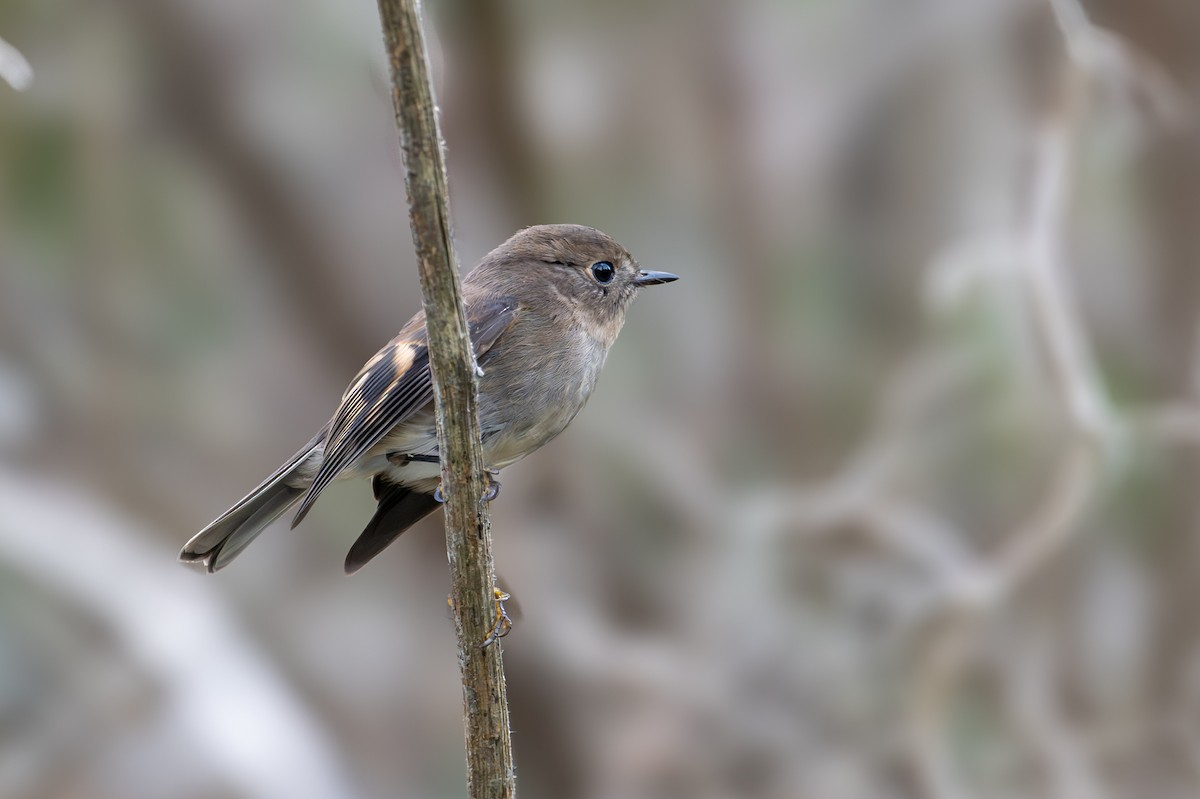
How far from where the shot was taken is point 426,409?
209cm

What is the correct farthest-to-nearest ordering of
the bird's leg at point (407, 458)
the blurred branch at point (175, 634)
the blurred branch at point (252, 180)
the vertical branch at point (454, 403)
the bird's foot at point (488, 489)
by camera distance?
1. the blurred branch at point (252, 180)
2. the blurred branch at point (175, 634)
3. the bird's leg at point (407, 458)
4. the bird's foot at point (488, 489)
5. the vertical branch at point (454, 403)

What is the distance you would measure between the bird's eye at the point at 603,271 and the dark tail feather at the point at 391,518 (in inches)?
25.7

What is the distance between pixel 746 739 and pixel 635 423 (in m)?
1.29

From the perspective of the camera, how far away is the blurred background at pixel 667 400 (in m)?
3.90

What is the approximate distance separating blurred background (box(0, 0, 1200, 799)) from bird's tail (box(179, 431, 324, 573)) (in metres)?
1.89

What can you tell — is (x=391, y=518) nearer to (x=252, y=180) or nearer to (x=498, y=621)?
(x=498, y=621)

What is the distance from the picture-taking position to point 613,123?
13.8ft

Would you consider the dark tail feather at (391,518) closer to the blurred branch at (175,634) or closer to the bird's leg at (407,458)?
the bird's leg at (407,458)

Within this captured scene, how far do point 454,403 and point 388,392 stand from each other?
2.37 feet

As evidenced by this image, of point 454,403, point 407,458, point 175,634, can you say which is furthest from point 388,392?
point 175,634

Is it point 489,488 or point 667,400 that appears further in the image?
point 667,400

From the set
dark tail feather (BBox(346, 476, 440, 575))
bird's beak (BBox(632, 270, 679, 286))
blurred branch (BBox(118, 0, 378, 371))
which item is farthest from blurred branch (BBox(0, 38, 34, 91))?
blurred branch (BBox(118, 0, 378, 371))

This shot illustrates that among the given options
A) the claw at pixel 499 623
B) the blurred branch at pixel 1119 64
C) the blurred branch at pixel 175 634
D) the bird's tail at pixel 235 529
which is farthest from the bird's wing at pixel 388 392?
the blurred branch at pixel 1119 64

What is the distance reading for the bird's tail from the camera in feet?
6.82
